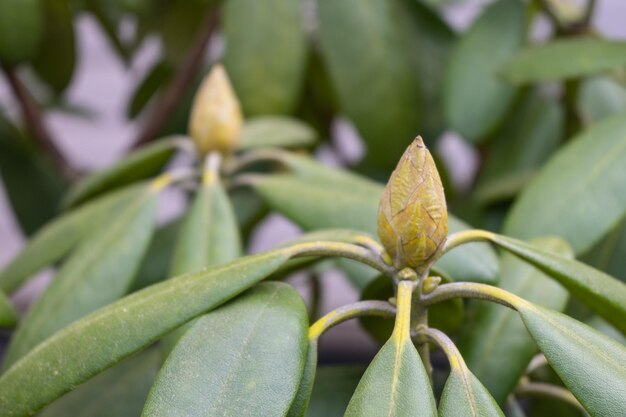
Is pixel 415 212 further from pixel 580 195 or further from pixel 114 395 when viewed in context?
pixel 114 395

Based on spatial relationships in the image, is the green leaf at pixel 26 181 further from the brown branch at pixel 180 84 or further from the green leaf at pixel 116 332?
the green leaf at pixel 116 332

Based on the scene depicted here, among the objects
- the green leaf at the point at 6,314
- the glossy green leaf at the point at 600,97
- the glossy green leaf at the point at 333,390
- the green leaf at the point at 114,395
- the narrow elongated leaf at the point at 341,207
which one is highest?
the narrow elongated leaf at the point at 341,207

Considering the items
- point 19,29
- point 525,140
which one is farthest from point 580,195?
point 19,29

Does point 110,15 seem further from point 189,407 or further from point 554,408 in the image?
point 189,407

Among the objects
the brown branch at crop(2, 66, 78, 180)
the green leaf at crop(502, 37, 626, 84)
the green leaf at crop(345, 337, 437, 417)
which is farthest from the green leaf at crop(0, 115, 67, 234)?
the green leaf at crop(345, 337, 437, 417)

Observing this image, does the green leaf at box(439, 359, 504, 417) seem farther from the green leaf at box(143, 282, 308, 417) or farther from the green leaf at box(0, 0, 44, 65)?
the green leaf at box(0, 0, 44, 65)

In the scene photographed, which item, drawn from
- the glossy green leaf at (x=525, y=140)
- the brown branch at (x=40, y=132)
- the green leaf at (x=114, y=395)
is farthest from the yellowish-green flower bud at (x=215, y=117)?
the brown branch at (x=40, y=132)
